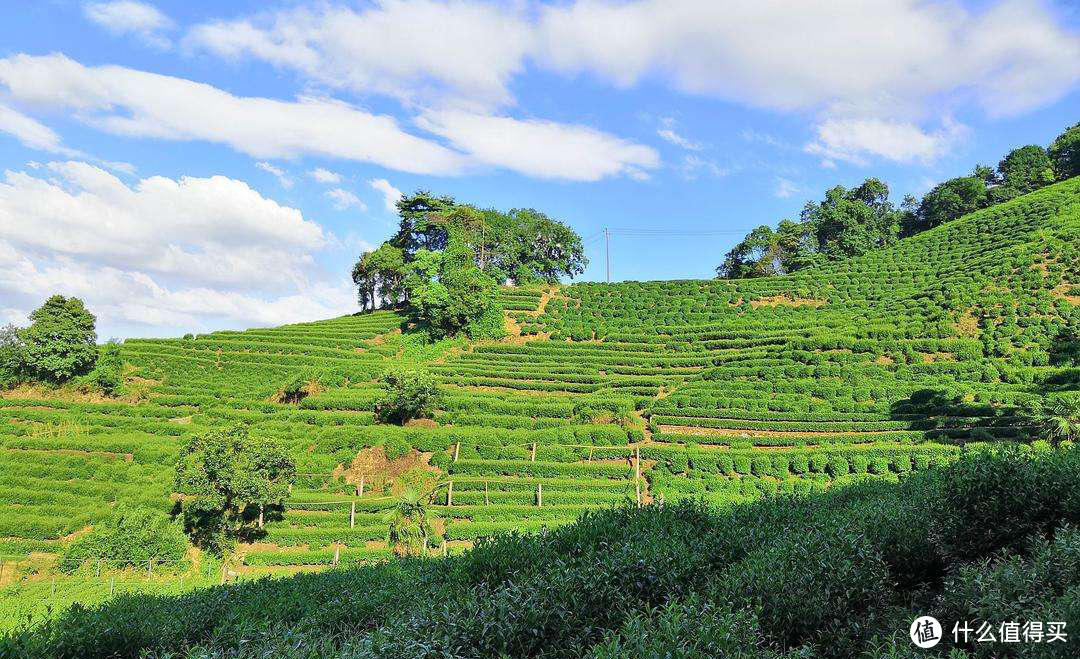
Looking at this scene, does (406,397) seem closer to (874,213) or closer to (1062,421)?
(1062,421)

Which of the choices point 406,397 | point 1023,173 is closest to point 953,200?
point 1023,173

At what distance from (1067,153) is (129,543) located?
117513mm

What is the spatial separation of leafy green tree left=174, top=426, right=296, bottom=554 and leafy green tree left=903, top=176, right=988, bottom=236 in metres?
97.6

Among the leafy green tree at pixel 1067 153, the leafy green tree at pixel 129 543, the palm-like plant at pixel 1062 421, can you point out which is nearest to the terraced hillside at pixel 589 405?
the leafy green tree at pixel 129 543

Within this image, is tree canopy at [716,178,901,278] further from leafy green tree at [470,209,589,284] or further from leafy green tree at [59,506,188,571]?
leafy green tree at [59,506,188,571]

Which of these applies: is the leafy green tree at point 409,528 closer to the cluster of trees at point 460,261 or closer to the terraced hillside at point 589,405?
the terraced hillside at point 589,405

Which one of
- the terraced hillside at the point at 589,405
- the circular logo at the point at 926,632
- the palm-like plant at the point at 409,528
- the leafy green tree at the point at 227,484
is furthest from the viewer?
the terraced hillside at the point at 589,405

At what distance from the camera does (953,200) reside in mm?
87125

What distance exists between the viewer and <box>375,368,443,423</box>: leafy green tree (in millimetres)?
36188

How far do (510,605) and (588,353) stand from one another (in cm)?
4634

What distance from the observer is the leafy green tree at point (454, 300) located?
57344 millimetres

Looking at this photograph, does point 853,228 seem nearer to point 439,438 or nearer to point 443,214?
point 443,214

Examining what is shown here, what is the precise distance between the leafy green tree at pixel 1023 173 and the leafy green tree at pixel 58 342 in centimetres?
11353

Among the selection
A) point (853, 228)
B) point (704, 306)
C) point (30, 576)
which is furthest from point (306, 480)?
point (853, 228)
